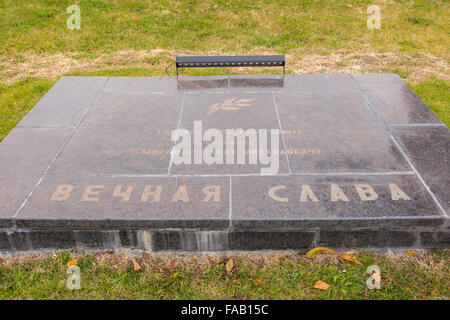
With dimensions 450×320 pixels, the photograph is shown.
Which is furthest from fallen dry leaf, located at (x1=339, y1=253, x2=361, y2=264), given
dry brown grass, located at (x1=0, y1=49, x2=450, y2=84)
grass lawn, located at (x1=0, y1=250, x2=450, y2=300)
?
dry brown grass, located at (x1=0, y1=49, x2=450, y2=84)

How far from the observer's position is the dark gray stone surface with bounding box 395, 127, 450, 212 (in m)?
4.15

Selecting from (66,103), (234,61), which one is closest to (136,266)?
(66,103)

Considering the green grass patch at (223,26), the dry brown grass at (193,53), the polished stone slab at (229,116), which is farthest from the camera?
the green grass patch at (223,26)

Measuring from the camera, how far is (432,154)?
185 inches

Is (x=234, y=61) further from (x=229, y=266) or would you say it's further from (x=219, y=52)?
(x=229, y=266)

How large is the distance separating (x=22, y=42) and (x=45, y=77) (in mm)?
2705

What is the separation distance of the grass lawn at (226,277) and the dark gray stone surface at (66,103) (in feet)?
7.38

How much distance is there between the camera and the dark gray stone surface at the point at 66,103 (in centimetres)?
553

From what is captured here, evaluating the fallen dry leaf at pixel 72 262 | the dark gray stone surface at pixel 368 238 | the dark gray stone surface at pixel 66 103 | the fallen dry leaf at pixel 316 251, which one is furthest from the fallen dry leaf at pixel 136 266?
the dark gray stone surface at pixel 66 103

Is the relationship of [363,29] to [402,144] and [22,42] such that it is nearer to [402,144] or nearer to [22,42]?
[402,144]

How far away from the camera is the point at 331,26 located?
11.0 m

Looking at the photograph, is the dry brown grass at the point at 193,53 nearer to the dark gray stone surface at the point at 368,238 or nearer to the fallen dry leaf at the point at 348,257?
the dark gray stone surface at the point at 368,238

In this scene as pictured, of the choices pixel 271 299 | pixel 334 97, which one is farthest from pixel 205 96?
pixel 271 299

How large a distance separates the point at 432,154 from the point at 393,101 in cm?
153
